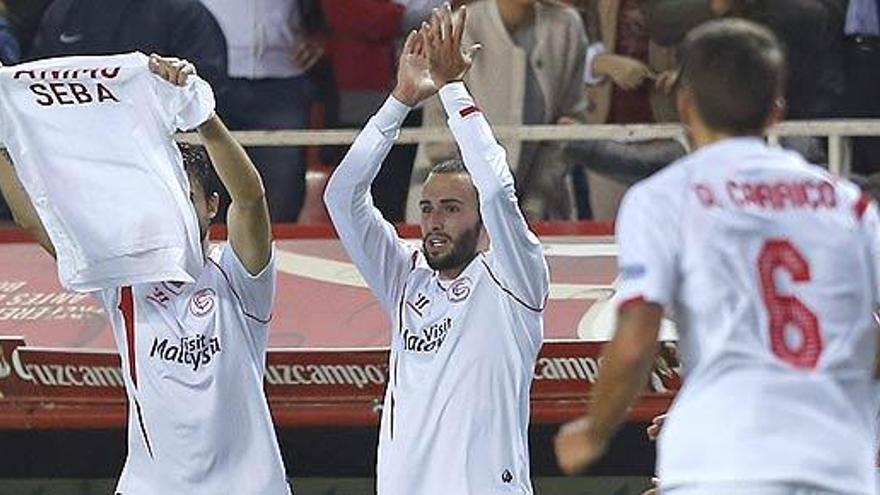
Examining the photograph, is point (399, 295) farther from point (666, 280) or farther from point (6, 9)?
point (6, 9)

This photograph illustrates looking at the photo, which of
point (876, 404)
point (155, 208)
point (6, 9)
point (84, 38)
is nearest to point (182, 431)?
point (155, 208)

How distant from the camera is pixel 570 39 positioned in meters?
10.8

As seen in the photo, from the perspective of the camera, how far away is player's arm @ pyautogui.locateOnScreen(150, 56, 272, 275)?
25.5ft

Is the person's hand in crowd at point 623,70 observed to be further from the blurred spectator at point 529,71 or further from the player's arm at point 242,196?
the player's arm at point 242,196

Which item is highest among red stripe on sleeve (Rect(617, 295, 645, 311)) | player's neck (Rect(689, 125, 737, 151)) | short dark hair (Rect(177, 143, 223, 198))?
player's neck (Rect(689, 125, 737, 151))

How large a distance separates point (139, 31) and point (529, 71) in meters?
1.62

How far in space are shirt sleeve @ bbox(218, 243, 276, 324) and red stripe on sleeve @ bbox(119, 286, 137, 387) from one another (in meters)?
0.30

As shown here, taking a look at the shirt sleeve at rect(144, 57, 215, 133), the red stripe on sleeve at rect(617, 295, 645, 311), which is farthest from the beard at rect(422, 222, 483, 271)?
the red stripe on sleeve at rect(617, 295, 645, 311)

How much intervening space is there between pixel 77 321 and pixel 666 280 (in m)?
5.31

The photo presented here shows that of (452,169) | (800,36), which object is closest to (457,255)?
(452,169)

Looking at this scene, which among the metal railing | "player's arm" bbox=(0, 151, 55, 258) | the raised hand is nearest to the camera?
the raised hand

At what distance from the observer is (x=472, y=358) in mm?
7953

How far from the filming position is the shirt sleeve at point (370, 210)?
828 centimetres

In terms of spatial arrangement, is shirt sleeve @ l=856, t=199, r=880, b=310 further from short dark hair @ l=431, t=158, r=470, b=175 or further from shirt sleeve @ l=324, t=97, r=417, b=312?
shirt sleeve @ l=324, t=97, r=417, b=312
